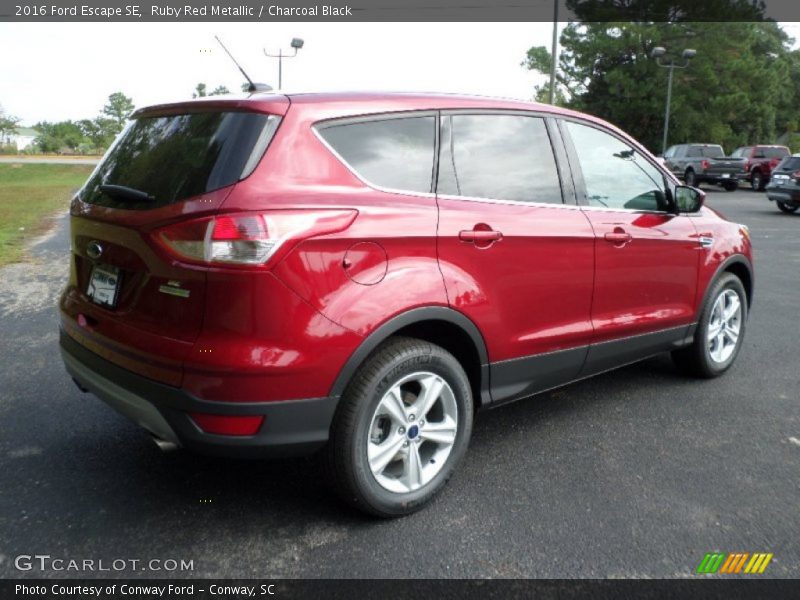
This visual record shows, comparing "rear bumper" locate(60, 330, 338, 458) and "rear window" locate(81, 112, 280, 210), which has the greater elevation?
"rear window" locate(81, 112, 280, 210)

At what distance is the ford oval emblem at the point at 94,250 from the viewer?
2980 millimetres

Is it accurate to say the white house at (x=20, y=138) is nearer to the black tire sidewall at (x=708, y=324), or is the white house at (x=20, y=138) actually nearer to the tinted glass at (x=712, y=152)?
the tinted glass at (x=712, y=152)

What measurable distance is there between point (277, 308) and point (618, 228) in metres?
2.09

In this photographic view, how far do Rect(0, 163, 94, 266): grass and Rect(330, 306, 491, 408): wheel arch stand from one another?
750 cm

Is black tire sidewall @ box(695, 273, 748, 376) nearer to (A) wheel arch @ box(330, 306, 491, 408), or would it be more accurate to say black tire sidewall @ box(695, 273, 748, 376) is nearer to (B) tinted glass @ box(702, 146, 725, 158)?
(A) wheel arch @ box(330, 306, 491, 408)

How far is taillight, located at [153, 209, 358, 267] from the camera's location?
8.27 ft

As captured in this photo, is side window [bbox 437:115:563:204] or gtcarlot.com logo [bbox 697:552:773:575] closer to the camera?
gtcarlot.com logo [bbox 697:552:773:575]

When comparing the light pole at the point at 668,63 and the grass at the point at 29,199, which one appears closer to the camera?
the grass at the point at 29,199

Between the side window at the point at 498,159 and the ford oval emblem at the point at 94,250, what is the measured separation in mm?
1428

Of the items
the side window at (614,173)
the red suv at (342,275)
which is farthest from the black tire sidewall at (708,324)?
the red suv at (342,275)

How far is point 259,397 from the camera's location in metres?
2.58

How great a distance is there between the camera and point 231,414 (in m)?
2.57

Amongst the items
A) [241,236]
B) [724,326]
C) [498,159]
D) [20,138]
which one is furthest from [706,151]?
[20,138]

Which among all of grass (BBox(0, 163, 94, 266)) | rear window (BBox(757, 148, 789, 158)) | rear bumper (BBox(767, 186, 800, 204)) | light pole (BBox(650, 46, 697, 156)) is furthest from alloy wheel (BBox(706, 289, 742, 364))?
light pole (BBox(650, 46, 697, 156))
